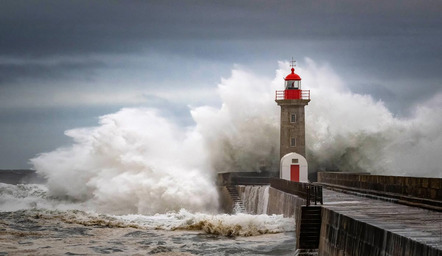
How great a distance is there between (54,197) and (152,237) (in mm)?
14888

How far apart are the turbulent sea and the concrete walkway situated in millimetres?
1772

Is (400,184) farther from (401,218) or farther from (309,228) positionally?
(401,218)

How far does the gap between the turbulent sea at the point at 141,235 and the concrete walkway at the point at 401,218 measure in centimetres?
177

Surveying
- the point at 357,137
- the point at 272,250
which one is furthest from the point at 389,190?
the point at 357,137

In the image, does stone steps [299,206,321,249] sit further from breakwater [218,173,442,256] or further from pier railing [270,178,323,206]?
pier railing [270,178,323,206]

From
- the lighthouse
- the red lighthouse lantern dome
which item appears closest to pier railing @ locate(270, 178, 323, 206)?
the lighthouse

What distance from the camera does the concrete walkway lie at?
761 centimetres

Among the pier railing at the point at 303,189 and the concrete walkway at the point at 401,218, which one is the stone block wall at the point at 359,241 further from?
the pier railing at the point at 303,189

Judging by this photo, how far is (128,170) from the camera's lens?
26500 mm

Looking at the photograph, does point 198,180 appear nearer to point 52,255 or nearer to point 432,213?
point 52,255

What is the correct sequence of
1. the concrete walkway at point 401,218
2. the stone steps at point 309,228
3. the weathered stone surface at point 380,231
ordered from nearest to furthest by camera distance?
the weathered stone surface at point 380,231 < the concrete walkway at point 401,218 < the stone steps at point 309,228

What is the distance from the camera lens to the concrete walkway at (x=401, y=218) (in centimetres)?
761

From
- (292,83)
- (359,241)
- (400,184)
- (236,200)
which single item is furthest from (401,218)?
(292,83)

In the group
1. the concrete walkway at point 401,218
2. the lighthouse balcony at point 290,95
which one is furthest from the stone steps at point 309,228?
the lighthouse balcony at point 290,95
